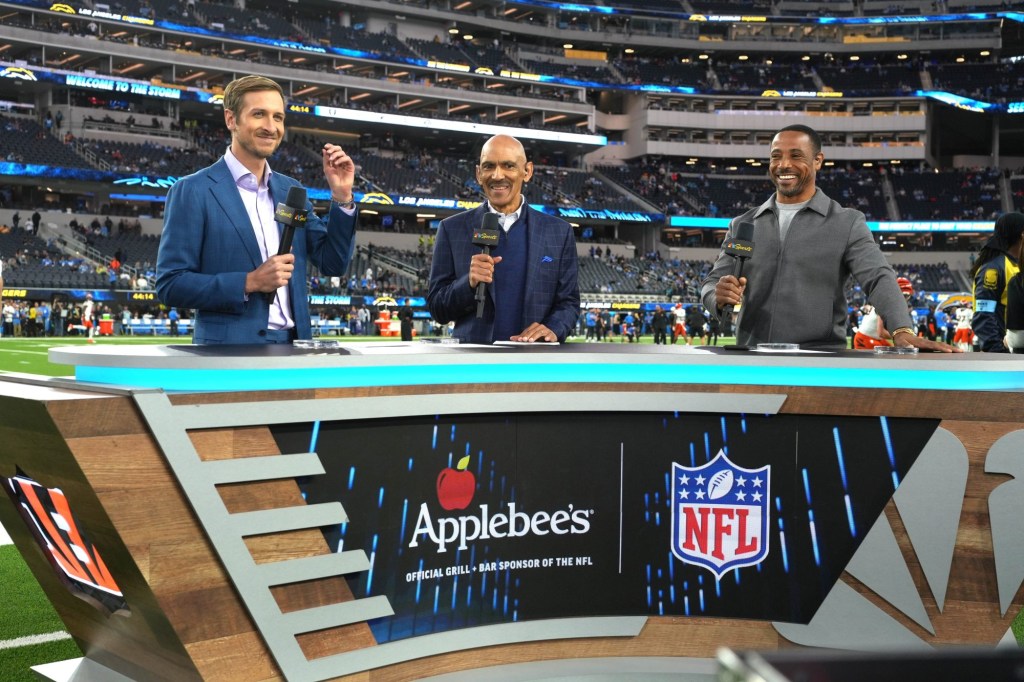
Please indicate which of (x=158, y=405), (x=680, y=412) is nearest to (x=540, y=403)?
(x=680, y=412)

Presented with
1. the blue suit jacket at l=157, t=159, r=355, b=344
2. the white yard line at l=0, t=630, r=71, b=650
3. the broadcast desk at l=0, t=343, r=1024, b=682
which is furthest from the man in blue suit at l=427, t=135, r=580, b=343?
the white yard line at l=0, t=630, r=71, b=650

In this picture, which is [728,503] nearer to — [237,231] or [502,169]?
[502,169]

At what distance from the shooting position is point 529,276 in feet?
13.7

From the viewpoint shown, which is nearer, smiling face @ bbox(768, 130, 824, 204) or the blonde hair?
the blonde hair

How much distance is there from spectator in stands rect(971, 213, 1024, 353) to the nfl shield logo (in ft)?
10.6

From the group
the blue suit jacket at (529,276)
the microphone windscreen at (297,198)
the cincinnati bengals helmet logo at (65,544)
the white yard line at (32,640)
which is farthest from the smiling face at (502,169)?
the white yard line at (32,640)

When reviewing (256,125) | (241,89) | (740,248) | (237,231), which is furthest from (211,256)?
(740,248)

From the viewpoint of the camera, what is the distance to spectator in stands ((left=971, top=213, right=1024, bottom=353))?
600 cm

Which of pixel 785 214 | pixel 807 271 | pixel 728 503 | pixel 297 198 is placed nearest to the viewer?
pixel 297 198

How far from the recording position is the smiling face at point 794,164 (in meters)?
4.17

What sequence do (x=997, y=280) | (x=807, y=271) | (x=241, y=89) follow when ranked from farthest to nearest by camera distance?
(x=997, y=280) → (x=807, y=271) → (x=241, y=89)

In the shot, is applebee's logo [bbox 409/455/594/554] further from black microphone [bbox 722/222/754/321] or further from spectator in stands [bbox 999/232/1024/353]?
spectator in stands [bbox 999/232/1024/353]

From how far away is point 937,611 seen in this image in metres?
3.51

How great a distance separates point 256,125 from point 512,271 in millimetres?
1295
